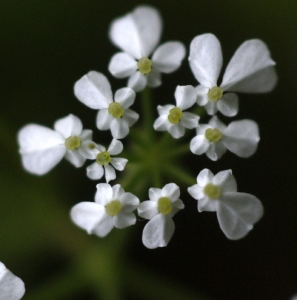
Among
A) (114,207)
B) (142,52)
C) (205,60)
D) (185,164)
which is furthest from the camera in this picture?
(185,164)

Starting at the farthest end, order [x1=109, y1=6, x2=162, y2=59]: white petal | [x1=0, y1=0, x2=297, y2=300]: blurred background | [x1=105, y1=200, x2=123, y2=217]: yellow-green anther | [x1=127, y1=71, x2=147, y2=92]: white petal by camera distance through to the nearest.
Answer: [x1=0, y1=0, x2=297, y2=300]: blurred background, [x1=109, y1=6, x2=162, y2=59]: white petal, [x1=127, y1=71, x2=147, y2=92]: white petal, [x1=105, y1=200, x2=123, y2=217]: yellow-green anther

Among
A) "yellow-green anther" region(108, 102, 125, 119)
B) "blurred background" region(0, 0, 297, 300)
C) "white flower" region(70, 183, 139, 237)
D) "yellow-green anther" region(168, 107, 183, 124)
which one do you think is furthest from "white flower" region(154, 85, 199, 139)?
"blurred background" region(0, 0, 297, 300)

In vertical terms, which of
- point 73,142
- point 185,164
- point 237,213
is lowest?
point 185,164

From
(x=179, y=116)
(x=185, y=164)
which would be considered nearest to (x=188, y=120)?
(x=179, y=116)

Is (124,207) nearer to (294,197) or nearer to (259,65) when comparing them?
(259,65)

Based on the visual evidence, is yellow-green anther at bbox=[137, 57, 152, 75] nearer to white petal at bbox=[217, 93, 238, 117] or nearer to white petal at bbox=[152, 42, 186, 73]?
white petal at bbox=[152, 42, 186, 73]

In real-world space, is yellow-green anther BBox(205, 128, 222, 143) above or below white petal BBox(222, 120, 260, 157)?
above

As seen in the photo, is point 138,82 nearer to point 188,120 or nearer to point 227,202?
point 188,120
